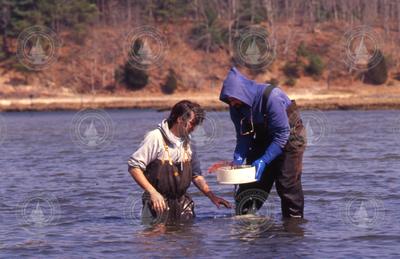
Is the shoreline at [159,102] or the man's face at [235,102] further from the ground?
the man's face at [235,102]

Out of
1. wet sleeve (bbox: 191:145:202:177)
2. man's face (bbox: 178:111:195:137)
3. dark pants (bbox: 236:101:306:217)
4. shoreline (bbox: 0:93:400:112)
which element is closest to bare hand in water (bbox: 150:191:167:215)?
wet sleeve (bbox: 191:145:202:177)

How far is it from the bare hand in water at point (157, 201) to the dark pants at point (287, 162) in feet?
3.63

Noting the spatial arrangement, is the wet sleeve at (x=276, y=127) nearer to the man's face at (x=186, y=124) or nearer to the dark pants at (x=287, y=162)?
the dark pants at (x=287, y=162)

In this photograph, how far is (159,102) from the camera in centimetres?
6881

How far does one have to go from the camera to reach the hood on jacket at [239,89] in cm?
984

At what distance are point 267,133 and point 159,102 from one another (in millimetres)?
58592

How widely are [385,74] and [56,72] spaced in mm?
25457

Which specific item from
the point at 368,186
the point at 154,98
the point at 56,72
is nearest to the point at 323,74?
the point at 154,98

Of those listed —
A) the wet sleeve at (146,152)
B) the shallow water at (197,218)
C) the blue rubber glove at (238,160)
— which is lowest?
the shallow water at (197,218)

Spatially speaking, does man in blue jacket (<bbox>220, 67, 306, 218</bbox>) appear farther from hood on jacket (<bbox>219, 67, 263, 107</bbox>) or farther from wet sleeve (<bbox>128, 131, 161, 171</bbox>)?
wet sleeve (<bbox>128, 131, 161, 171</bbox>)

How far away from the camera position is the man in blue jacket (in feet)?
32.9

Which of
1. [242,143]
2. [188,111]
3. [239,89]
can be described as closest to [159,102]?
[242,143]

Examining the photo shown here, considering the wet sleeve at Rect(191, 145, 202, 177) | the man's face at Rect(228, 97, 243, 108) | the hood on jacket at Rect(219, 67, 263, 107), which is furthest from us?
the wet sleeve at Rect(191, 145, 202, 177)

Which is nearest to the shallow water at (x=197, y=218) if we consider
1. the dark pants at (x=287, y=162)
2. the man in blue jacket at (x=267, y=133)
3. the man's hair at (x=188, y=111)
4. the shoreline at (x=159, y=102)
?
the dark pants at (x=287, y=162)
